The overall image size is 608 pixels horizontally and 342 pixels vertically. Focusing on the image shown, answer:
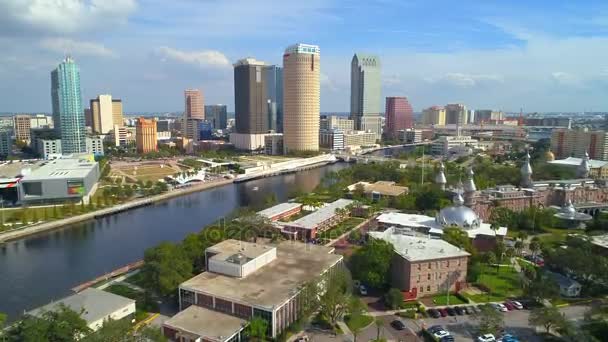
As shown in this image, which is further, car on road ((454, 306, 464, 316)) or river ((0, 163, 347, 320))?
river ((0, 163, 347, 320))

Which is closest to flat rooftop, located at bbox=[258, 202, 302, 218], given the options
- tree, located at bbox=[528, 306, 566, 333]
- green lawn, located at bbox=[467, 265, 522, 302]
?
green lawn, located at bbox=[467, 265, 522, 302]

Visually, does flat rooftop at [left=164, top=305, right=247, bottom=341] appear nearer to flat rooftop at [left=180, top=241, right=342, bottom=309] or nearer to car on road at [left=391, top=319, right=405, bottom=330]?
flat rooftop at [left=180, top=241, right=342, bottom=309]

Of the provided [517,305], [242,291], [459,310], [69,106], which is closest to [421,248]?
[459,310]

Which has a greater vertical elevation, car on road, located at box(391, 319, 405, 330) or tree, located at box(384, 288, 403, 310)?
tree, located at box(384, 288, 403, 310)

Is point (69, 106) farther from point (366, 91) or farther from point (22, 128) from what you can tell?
point (366, 91)

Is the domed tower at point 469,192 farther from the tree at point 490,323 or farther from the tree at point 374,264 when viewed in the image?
the tree at point 490,323
